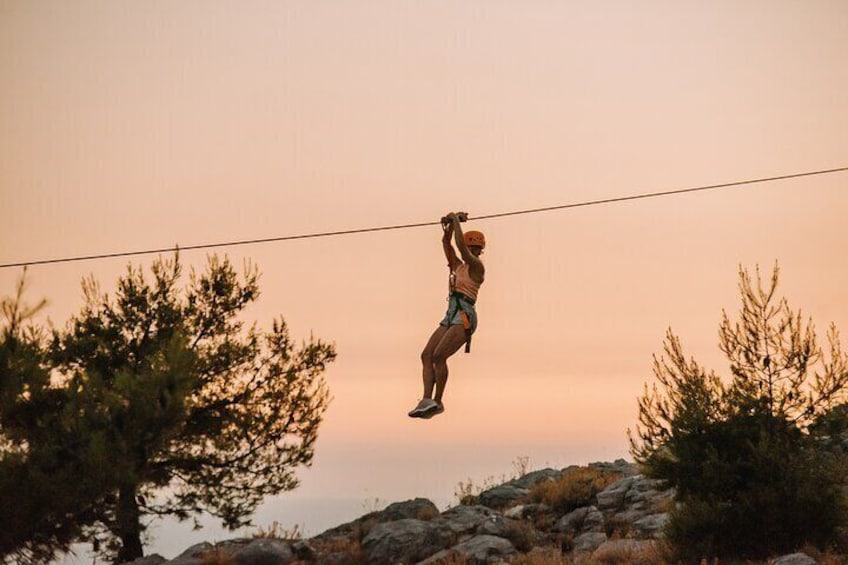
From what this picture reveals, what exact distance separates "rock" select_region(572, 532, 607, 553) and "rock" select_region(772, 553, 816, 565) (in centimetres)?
465

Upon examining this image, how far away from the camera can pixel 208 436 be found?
78.0 feet

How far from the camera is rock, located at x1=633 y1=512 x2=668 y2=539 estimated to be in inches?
843

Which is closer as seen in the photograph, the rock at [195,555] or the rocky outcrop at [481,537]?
the rocky outcrop at [481,537]

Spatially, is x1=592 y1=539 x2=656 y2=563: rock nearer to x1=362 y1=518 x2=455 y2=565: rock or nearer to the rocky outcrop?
the rocky outcrop

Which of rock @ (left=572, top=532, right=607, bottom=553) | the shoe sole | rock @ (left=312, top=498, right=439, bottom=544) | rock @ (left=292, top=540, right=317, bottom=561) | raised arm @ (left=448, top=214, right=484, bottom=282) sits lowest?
rock @ (left=572, top=532, right=607, bottom=553)

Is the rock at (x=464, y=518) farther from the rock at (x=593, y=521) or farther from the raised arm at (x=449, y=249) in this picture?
the raised arm at (x=449, y=249)

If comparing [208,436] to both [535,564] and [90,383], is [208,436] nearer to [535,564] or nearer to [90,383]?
[90,383]

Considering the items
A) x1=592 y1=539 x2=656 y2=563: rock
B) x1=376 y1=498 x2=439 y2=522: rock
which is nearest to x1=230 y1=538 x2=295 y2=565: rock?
x1=376 y1=498 x2=439 y2=522: rock

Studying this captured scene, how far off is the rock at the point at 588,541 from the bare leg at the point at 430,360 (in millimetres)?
6619

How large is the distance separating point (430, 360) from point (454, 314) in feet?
2.86

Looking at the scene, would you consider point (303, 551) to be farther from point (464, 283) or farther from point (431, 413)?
point (464, 283)

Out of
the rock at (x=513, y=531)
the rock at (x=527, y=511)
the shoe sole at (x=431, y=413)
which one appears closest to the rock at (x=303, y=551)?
the rock at (x=513, y=531)

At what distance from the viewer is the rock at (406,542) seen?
71.1ft

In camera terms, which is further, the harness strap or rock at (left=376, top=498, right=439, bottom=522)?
rock at (left=376, top=498, right=439, bottom=522)
